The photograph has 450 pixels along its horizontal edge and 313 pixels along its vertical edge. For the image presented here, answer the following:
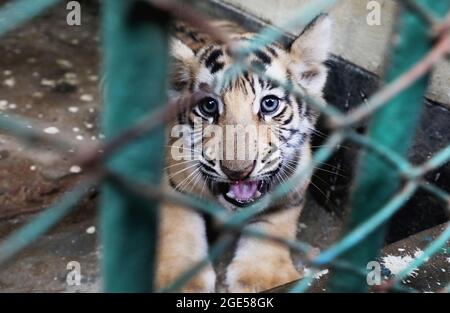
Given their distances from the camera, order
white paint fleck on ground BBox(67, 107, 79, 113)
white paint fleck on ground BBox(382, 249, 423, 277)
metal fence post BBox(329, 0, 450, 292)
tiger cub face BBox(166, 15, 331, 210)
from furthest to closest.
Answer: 1. white paint fleck on ground BBox(67, 107, 79, 113)
2. tiger cub face BBox(166, 15, 331, 210)
3. white paint fleck on ground BBox(382, 249, 423, 277)
4. metal fence post BBox(329, 0, 450, 292)

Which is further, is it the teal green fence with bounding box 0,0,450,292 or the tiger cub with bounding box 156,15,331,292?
the tiger cub with bounding box 156,15,331,292

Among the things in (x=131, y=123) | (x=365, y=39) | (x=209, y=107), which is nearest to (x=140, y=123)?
(x=131, y=123)

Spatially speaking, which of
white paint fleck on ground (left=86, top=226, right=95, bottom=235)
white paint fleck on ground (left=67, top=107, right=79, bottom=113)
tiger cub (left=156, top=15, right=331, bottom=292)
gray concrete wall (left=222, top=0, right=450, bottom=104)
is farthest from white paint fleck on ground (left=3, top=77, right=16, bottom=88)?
gray concrete wall (left=222, top=0, right=450, bottom=104)

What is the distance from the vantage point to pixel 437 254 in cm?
150

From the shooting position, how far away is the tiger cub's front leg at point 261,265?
1912 mm

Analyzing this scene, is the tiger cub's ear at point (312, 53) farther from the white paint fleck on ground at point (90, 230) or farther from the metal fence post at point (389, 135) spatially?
the metal fence post at point (389, 135)

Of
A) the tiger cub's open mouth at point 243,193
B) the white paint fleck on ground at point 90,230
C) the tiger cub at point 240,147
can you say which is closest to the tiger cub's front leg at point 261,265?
the tiger cub at point 240,147

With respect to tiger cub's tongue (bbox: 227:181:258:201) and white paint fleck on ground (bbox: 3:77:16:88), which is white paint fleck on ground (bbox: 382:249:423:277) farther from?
white paint fleck on ground (bbox: 3:77:16:88)

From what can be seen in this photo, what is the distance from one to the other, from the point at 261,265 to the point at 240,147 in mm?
451

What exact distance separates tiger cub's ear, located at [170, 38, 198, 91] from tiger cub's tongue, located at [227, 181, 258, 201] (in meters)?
0.40

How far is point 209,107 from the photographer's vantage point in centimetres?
189

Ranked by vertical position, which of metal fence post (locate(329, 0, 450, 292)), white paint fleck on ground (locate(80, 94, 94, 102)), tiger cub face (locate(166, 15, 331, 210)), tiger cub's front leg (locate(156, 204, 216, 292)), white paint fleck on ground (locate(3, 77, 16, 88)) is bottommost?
white paint fleck on ground (locate(3, 77, 16, 88))

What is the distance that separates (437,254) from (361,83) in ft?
3.25

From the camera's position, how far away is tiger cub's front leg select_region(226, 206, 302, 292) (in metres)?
1.91
